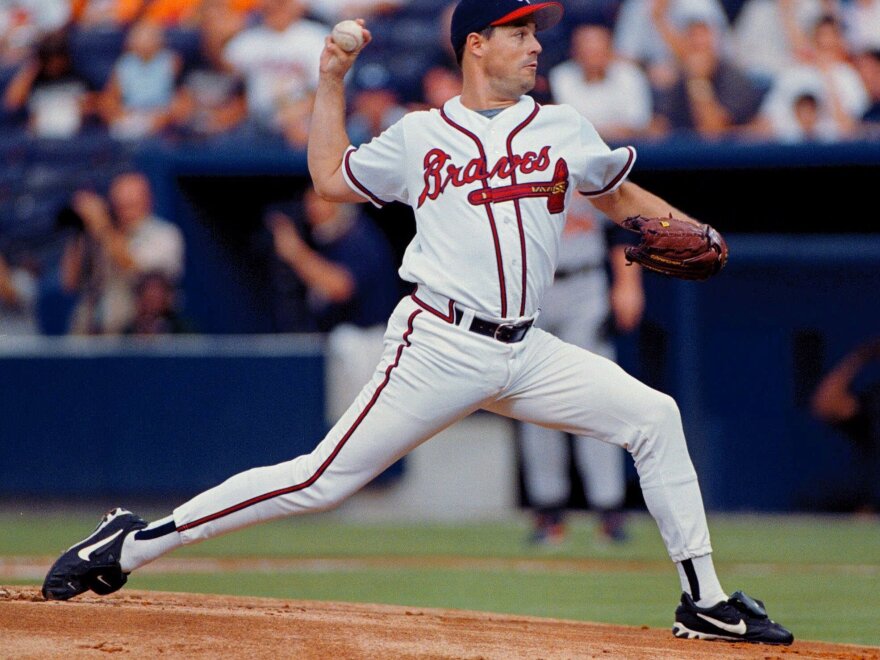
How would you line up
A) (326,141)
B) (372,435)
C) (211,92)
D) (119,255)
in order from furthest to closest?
1. (211,92)
2. (119,255)
3. (326,141)
4. (372,435)

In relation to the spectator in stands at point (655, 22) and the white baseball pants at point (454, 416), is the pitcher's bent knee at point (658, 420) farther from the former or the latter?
the spectator in stands at point (655, 22)

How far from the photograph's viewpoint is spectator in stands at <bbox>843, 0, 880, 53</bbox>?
1024cm

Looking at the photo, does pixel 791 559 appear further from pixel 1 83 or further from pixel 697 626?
pixel 1 83

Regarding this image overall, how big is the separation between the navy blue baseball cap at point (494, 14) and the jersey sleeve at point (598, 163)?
302mm

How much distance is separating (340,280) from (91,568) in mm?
5249

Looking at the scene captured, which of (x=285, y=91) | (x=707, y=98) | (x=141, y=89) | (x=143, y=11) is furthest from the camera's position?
(x=143, y=11)

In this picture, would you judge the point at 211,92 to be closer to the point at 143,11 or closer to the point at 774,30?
the point at 143,11

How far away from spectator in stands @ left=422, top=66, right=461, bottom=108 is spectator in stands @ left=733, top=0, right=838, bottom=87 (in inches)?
79.3

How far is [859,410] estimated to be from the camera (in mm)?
8844

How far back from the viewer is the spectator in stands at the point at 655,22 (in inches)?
405

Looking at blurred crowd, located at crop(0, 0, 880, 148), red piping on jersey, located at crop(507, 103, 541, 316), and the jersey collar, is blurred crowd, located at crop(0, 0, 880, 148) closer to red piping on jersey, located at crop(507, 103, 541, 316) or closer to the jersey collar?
the jersey collar

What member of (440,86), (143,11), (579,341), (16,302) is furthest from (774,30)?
(16,302)

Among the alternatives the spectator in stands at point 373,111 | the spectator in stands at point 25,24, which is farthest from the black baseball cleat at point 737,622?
the spectator in stands at point 25,24

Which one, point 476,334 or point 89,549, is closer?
point 476,334
